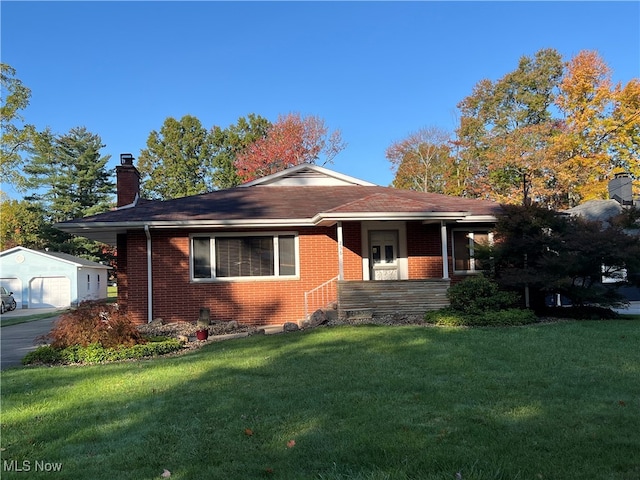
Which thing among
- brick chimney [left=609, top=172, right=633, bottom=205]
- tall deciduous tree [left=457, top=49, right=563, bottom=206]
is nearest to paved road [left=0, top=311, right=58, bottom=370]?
brick chimney [left=609, top=172, right=633, bottom=205]

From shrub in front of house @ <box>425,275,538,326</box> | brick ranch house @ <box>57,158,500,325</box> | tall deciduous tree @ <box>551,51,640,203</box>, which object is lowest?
shrub in front of house @ <box>425,275,538,326</box>

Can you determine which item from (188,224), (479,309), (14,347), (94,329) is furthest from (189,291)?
(479,309)

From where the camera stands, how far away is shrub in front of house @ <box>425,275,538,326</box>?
10742mm

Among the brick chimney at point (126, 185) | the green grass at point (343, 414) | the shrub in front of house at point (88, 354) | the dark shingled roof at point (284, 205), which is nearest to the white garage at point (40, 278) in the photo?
the brick chimney at point (126, 185)

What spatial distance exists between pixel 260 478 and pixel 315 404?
1675 mm

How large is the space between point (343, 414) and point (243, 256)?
9331mm

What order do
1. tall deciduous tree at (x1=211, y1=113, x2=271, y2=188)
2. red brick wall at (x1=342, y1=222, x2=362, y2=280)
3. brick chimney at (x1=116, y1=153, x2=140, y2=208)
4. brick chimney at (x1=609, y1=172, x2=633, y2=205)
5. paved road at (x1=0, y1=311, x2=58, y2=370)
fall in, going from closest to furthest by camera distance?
paved road at (x1=0, y1=311, x2=58, y2=370)
red brick wall at (x1=342, y1=222, x2=362, y2=280)
brick chimney at (x1=116, y1=153, x2=140, y2=208)
brick chimney at (x1=609, y1=172, x2=633, y2=205)
tall deciduous tree at (x1=211, y1=113, x2=271, y2=188)

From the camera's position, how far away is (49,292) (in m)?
33.2

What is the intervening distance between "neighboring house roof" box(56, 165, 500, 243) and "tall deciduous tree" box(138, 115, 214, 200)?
2775 centimetres

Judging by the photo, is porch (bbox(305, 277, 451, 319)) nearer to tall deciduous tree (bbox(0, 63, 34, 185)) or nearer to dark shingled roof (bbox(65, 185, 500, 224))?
dark shingled roof (bbox(65, 185, 500, 224))

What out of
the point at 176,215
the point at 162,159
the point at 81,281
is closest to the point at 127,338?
the point at 176,215

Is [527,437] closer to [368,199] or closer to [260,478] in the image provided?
[260,478]

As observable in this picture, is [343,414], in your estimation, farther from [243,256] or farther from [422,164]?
[422,164]

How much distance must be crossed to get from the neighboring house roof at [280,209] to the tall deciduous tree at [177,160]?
27.8m
